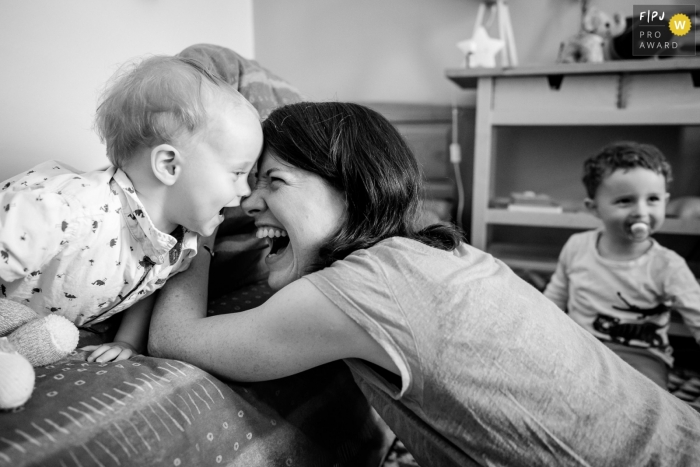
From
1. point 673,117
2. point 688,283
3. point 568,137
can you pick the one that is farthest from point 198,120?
point 568,137

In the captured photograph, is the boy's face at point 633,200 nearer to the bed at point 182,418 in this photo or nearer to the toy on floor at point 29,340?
the bed at point 182,418

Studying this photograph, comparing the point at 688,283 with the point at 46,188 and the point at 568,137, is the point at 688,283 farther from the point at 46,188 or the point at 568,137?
the point at 46,188

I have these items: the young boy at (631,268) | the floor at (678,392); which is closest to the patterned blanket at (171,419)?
the floor at (678,392)

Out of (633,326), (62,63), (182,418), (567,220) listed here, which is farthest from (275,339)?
(567,220)

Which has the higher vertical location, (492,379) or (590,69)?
(590,69)

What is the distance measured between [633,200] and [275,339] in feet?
4.15

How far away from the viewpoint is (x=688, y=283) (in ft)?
4.64

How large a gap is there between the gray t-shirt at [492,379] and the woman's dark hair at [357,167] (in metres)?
0.12

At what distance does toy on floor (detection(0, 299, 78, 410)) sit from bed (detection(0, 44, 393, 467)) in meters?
0.02

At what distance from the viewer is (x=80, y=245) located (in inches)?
29.6

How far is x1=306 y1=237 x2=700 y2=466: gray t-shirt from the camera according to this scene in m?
0.63

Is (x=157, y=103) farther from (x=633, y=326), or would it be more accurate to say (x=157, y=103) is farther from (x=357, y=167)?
(x=633, y=326)

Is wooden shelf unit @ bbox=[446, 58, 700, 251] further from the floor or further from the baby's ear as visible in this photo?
the baby's ear

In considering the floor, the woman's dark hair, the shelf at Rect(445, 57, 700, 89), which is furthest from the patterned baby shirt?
the shelf at Rect(445, 57, 700, 89)
